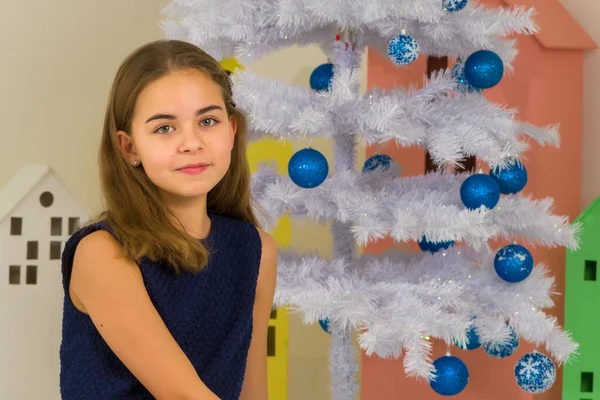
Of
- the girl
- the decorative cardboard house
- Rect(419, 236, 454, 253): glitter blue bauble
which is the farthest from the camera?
the decorative cardboard house

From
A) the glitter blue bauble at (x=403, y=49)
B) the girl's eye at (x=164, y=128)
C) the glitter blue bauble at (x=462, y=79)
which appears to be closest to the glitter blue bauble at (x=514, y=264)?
the glitter blue bauble at (x=462, y=79)

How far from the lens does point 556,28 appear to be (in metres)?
2.33

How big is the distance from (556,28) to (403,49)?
0.79 m

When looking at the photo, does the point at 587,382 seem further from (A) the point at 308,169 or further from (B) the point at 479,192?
(A) the point at 308,169

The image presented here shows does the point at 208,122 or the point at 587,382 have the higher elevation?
the point at 208,122

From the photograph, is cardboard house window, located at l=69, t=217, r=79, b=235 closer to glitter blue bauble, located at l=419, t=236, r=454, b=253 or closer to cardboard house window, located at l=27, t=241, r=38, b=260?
cardboard house window, located at l=27, t=241, r=38, b=260

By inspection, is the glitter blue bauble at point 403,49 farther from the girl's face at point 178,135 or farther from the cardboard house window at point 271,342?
the cardboard house window at point 271,342

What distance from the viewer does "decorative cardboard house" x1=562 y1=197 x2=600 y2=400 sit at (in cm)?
222

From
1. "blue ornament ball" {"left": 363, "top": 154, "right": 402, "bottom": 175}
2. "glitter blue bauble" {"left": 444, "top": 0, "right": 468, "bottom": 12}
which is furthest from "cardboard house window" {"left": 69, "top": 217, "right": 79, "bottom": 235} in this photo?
"glitter blue bauble" {"left": 444, "top": 0, "right": 468, "bottom": 12}

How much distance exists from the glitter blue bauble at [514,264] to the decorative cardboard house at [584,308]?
46cm

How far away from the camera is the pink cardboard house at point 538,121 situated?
2299 mm

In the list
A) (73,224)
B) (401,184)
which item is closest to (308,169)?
(401,184)

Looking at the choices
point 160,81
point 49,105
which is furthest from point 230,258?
point 49,105

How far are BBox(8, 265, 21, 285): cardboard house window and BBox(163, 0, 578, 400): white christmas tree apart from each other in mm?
785
